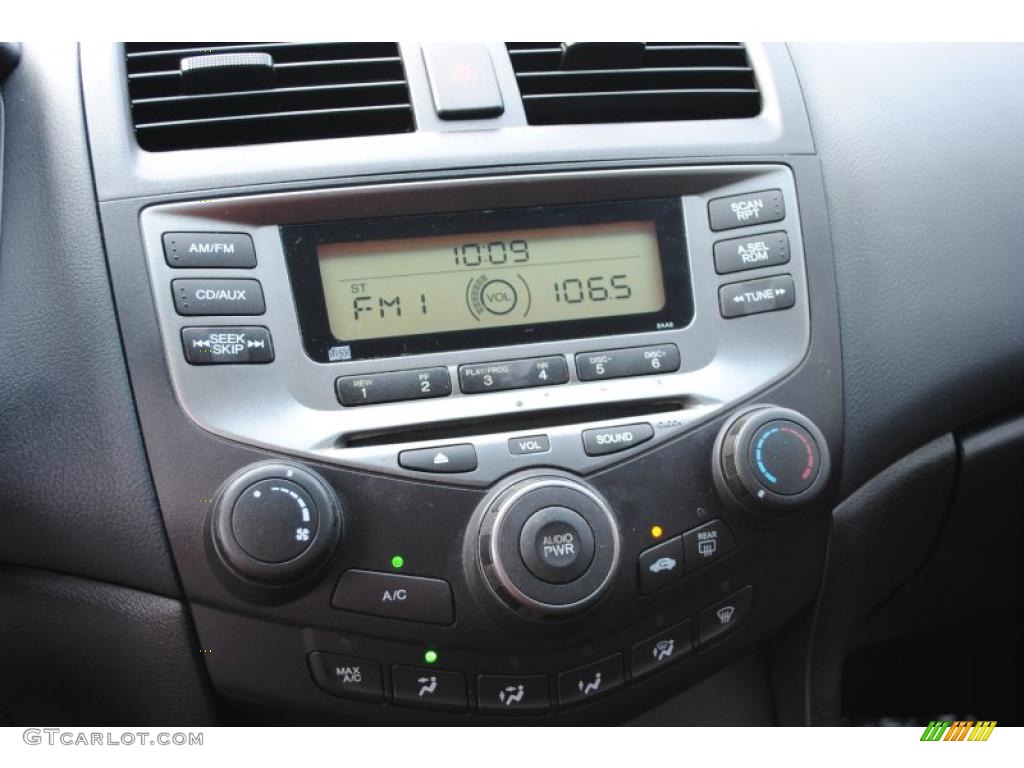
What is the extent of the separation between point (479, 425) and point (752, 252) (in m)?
0.36

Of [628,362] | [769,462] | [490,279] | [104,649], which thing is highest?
[490,279]

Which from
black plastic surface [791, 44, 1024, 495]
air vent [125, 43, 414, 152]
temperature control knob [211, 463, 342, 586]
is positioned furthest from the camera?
black plastic surface [791, 44, 1024, 495]

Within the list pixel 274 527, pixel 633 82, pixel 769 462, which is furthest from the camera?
pixel 633 82

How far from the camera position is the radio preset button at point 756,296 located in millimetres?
1141

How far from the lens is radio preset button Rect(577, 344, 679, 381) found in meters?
1.10

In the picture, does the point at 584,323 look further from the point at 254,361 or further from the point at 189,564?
the point at 189,564

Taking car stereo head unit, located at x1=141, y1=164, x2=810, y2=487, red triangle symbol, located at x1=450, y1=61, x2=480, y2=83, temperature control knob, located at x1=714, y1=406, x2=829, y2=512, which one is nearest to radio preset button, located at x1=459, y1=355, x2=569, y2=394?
car stereo head unit, located at x1=141, y1=164, x2=810, y2=487

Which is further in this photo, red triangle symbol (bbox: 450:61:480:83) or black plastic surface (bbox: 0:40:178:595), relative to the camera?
red triangle symbol (bbox: 450:61:480:83)

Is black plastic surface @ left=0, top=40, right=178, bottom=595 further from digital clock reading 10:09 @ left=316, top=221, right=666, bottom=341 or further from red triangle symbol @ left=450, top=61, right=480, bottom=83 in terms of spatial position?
red triangle symbol @ left=450, top=61, right=480, bottom=83

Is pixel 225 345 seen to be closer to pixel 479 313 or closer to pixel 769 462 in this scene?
pixel 479 313

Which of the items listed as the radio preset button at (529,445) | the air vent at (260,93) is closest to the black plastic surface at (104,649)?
the radio preset button at (529,445)

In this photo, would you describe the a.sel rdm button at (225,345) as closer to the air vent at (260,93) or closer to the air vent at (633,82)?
the air vent at (260,93)

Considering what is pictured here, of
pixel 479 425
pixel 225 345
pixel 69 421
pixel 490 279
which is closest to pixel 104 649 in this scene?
pixel 69 421

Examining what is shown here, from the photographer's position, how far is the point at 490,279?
43.1 inches
